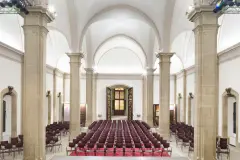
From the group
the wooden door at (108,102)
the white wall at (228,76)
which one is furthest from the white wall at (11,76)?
the wooden door at (108,102)

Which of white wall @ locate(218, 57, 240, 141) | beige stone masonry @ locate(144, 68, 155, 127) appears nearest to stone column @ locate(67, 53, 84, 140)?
white wall @ locate(218, 57, 240, 141)

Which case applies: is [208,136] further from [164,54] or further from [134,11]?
[134,11]

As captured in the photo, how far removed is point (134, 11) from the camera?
63.6 feet

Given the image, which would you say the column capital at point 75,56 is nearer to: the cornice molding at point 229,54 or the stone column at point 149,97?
the cornice molding at point 229,54

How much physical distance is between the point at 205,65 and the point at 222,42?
8642 millimetres

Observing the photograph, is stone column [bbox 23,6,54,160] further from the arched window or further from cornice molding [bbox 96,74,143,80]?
the arched window

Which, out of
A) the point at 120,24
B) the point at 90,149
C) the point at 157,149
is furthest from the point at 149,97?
the point at 90,149

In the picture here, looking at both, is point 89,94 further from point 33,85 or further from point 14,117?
point 33,85

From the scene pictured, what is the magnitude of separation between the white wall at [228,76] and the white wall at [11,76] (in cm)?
1200

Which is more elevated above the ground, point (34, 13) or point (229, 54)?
point (34, 13)

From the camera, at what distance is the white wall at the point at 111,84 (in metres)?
34.3

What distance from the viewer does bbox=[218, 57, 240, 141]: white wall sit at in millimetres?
14610

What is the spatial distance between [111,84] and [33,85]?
24890 millimetres

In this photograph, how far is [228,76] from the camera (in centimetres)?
1579
